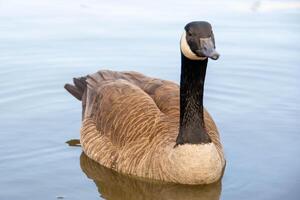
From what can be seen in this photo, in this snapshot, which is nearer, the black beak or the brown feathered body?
the black beak

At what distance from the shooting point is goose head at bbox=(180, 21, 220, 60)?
6.37 meters

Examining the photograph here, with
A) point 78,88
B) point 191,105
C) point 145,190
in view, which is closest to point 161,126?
point 191,105

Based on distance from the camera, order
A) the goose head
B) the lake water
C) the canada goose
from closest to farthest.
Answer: the goose head, the canada goose, the lake water

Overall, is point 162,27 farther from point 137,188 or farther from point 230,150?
point 137,188

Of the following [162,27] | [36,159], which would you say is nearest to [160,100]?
[36,159]

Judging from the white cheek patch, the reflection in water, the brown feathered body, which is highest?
the white cheek patch

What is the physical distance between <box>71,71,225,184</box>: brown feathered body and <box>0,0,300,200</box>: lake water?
0.56 feet

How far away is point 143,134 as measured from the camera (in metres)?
7.27

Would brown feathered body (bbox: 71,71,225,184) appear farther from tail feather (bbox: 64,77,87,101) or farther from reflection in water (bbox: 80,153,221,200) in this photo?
tail feather (bbox: 64,77,87,101)

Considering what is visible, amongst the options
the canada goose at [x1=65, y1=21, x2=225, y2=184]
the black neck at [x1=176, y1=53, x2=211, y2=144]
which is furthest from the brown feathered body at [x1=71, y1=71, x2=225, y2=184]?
the black neck at [x1=176, y1=53, x2=211, y2=144]

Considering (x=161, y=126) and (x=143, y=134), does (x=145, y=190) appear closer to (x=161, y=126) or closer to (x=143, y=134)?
(x=143, y=134)

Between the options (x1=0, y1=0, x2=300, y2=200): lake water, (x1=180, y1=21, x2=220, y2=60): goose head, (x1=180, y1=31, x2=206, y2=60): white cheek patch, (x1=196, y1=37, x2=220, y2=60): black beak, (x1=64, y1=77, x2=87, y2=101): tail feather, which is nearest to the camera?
(x1=196, y1=37, x2=220, y2=60): black beak

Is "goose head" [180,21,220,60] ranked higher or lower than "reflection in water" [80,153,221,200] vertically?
higher

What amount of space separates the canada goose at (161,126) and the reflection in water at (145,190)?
8 centimetres
